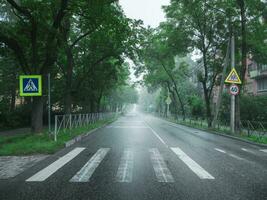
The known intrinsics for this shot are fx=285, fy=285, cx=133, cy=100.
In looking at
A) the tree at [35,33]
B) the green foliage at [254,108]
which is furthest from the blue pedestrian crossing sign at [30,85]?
the green foliage at [254,108]

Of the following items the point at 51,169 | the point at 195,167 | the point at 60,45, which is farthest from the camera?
the point at 60,45

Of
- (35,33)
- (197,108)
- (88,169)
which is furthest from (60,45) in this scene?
(197,108)

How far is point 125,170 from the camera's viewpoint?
7.42 m

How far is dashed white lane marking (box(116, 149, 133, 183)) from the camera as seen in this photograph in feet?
21.2

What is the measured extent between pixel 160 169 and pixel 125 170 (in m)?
0.95

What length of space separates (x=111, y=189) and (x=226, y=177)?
2.89 m

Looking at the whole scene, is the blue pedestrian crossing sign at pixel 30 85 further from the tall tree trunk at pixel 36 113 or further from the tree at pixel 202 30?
the tree at pixel 202 30

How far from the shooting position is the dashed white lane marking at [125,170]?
6476 mm

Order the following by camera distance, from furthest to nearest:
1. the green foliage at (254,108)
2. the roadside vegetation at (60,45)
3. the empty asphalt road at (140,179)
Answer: the green foliage at (254,108) → the roadside vegetation at (60,45) → the empty asphalt road at (140,179)

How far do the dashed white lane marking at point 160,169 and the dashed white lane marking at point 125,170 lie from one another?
671mm

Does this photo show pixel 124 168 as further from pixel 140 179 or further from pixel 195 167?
pixel 195 167

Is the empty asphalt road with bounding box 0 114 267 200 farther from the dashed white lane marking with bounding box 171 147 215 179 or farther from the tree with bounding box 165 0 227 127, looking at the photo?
the tree with bounding box 165 0 227 127

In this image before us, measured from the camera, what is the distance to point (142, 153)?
34.6 feet

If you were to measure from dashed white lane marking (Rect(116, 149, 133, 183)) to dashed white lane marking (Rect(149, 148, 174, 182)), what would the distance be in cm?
67
